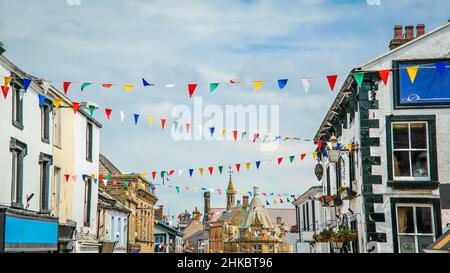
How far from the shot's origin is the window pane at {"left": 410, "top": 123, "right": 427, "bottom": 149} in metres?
18.1

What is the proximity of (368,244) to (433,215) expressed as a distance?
1911 mm

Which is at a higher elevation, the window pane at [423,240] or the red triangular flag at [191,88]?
the red triangular flag at [191,88]

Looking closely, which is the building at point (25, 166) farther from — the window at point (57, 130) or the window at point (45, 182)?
the window at point (57, 130)

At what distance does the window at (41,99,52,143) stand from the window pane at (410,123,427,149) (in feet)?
35.9

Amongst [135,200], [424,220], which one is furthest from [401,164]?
[135,200]

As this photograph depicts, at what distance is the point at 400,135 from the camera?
1831cm

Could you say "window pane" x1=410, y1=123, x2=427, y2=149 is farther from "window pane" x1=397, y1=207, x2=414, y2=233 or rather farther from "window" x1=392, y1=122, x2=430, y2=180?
"window pane" x1=397, y1=207, x2=414, y2=233

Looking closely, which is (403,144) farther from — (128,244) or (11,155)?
(128,244)

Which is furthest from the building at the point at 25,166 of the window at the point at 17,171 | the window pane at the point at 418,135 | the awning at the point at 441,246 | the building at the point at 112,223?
the window pane at the point at 418,135

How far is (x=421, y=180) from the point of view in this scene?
59.1 feet

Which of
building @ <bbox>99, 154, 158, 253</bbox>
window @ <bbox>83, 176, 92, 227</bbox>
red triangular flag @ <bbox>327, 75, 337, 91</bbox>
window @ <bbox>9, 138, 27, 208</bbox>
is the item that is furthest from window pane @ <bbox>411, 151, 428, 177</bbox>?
building @ <bbox>99, 154, 158, 253</bbox>

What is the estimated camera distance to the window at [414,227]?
17.8 meters

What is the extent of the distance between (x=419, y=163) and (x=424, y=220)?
1.56 meters
